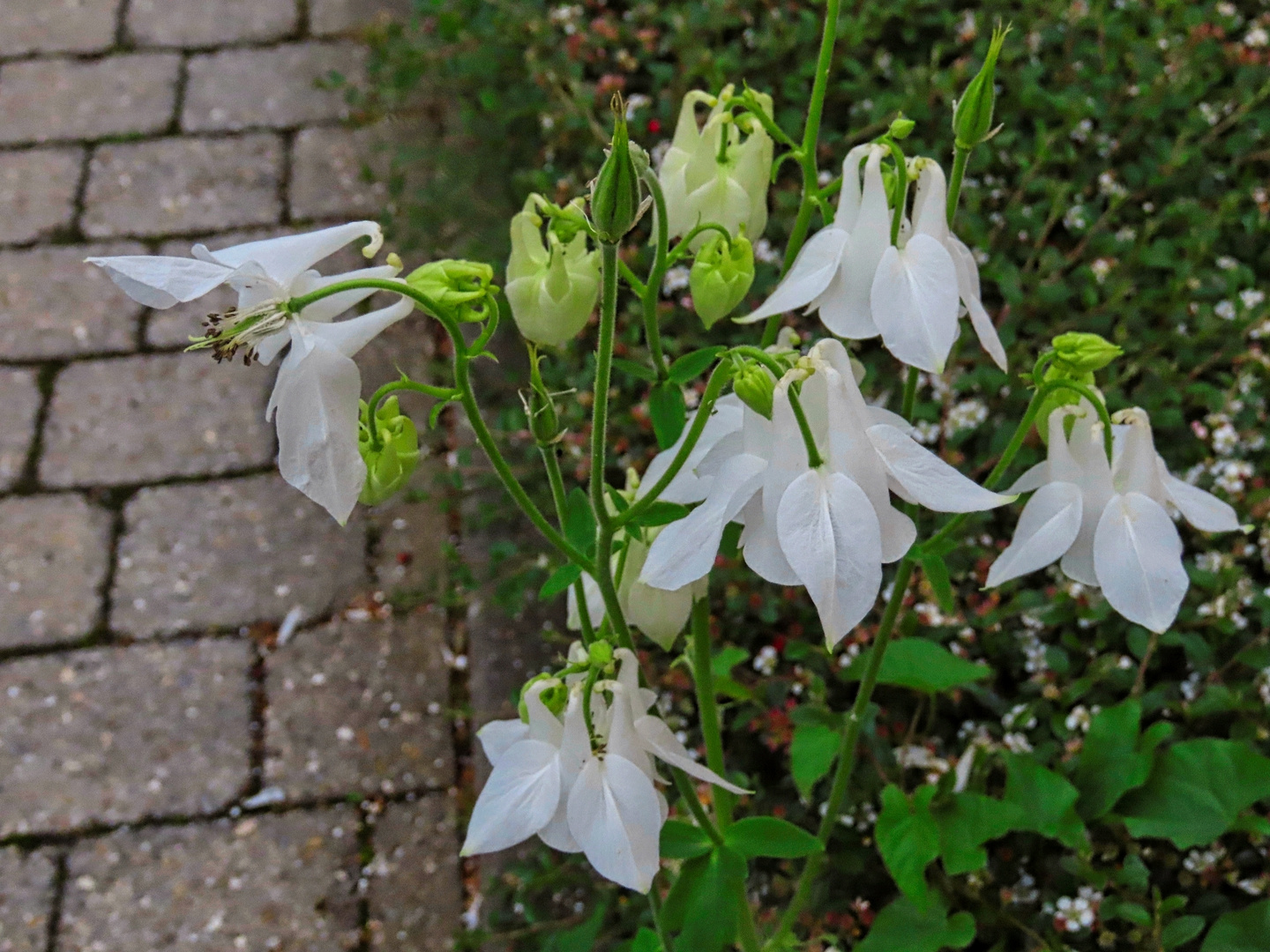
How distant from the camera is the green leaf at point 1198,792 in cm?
126

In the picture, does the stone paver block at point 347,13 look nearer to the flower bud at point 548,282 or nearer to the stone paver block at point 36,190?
the stone paver block at point 36,190

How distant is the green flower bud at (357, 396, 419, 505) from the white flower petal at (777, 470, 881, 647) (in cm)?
26

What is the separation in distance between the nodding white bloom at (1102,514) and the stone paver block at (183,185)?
210 centimetres

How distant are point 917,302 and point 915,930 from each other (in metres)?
0.80

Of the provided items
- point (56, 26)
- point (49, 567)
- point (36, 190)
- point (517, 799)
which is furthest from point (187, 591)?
point (56, 26)

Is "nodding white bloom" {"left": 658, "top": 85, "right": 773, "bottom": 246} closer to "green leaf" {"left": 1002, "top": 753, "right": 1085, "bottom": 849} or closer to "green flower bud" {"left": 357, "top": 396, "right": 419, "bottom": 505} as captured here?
"green flower bud" {"left": 357, "top": 396, "right": 419, "bottom": 505}

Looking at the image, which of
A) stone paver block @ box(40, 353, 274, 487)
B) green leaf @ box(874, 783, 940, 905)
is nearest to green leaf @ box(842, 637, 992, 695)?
green leaf @ box(874, 783, 940, 905)

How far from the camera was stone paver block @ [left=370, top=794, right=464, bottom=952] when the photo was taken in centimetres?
166

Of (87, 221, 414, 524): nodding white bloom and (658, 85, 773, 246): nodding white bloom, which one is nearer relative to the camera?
(87, 221, 414, 524): nodding white bloom

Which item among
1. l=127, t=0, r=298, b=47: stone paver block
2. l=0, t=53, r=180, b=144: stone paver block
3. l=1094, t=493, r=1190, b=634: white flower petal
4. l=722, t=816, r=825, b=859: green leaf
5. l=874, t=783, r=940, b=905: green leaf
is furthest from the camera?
l=127, t=0, r=298, b=47: stone paver block

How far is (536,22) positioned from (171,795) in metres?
1.60

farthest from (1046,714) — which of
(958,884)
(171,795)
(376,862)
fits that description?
(171,795)

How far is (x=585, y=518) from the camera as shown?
36.5 inches

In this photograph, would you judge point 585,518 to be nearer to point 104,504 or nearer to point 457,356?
point 457,356
